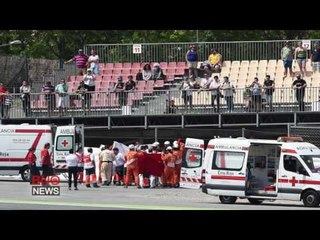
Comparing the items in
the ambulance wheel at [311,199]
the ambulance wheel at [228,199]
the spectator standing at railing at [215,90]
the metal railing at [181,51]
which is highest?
the metal railing at [181,51]

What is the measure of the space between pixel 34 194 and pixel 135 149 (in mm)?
5783

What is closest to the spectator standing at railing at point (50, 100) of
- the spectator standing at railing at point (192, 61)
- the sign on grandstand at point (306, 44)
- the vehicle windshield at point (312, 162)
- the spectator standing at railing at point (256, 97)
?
the spectator standing at railing at point (192, 61)

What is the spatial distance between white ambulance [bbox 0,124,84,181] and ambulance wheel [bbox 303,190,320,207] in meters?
13.1

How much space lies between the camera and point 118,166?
34.0 m

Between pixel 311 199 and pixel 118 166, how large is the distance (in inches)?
433

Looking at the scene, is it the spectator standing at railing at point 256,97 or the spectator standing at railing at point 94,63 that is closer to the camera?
the spectator standing at railing at point 256,97

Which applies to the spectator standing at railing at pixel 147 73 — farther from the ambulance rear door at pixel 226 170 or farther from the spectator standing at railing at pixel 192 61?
the ambulance rear door at pixel 226 170

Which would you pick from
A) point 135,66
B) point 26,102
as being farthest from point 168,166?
point 135,66

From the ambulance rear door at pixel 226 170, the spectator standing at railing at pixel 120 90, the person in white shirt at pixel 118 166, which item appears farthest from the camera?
the spectator standing at railing at pixel 120 90

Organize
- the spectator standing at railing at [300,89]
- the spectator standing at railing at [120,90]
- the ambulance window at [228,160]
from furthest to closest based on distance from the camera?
the spectator standing at railing at [120,90] < the spectator standing at railing at [300,89] < the ambulance window at [228,160]

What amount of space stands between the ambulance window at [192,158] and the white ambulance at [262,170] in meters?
5.69

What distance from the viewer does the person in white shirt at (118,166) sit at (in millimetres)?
33969
